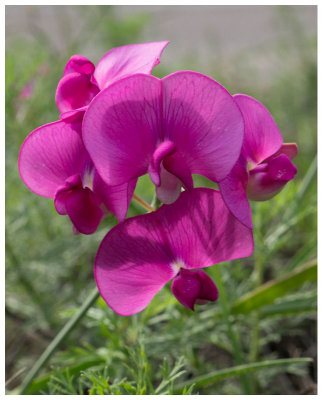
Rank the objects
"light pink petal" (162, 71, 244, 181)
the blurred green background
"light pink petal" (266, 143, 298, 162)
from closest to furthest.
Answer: "light pink petal" (162, 71, 244, 181), "light pink petal" (266, 143, 298, 162), the blurred green background

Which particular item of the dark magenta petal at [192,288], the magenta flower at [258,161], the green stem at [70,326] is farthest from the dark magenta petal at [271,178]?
the green stem at [70,326]

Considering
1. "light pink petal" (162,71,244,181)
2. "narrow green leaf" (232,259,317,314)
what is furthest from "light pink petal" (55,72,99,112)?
"narrow green leaf" (232,259,317,314)

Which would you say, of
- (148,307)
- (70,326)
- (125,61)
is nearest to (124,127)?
(125,61)

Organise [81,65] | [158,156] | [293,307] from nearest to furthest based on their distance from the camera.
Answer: [158,156] → [81,65] → [293,307]

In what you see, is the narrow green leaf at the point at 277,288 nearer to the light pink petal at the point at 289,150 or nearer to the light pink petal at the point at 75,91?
the light pink petal at the point at 289,150

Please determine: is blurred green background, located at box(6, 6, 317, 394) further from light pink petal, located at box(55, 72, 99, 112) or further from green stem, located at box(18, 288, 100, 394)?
light pink petal, located at box(55, 72, 99, 112)

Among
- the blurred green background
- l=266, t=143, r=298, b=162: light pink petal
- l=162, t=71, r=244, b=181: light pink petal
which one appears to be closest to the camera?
l=162, t=71, r=244, b=181: light pink petal

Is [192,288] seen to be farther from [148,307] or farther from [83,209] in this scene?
[148,307]
